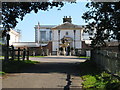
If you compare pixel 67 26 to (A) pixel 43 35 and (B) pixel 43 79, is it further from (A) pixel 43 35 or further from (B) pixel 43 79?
(B) pixel 43 79

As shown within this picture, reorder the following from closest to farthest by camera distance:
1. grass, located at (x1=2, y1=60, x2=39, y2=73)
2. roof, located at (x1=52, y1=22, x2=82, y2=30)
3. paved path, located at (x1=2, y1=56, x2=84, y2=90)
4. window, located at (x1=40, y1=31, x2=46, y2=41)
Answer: paved path, located at (x1=2, y1=56, x2=84, y2=90) → grass, located at (x1=2, y1=60, x2=39, y2=73) → roof, located at (x1=52, y1=22, x2=82, y2=30) → window, located at (x1=40, y1=31, x2=46, y2=41)

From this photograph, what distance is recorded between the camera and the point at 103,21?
2080 cm

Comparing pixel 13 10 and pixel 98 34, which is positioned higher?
pixel 13 10

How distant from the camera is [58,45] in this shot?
8275 centimetres

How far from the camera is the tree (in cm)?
1875

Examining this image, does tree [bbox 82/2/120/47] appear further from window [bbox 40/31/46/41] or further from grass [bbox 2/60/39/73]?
window [bbox 40/31/46/41]

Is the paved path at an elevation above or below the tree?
below

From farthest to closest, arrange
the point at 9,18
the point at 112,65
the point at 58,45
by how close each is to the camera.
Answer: the point at 58,45 → the point at 9,18 → the point at 112,65

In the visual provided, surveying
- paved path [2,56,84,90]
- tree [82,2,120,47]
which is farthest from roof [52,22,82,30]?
paved path [2,56,84,90]

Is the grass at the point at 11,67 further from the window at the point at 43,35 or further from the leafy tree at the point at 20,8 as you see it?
the window at the point at 43,35

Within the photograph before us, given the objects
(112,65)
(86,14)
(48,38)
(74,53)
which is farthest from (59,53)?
(112,65)

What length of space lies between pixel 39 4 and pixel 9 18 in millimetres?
2853

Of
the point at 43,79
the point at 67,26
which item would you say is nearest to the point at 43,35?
the point at 67,26

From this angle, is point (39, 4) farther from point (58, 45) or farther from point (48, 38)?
point (48, 38)
